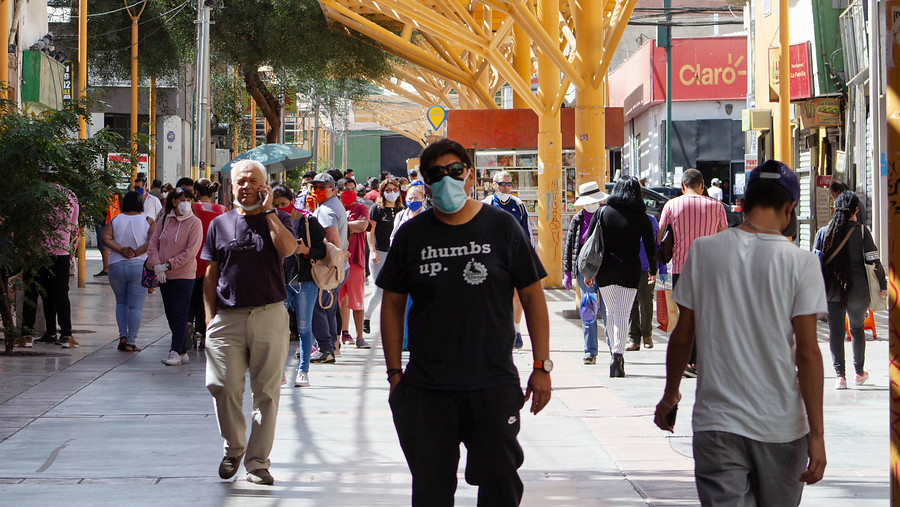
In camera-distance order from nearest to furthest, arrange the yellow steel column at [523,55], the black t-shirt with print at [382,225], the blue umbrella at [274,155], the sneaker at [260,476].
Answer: the sneaker at [260,476] < the black t-shirt with print at [382,225] < the blue umbrella at [274,155] < the yellow steel column at [523,55]

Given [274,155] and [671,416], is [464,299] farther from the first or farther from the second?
[274,155]

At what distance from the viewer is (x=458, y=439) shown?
4391 millimetres

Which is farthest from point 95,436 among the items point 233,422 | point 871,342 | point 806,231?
point 806,231

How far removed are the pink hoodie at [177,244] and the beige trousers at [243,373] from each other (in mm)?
4964

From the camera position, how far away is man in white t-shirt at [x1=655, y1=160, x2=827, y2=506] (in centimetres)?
388

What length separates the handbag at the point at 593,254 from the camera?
10547 millimetres

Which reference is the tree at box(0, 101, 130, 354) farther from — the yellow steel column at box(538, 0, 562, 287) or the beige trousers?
the yellow steel column at box(538, 0, 562, 287)

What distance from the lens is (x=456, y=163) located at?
14.8 ft

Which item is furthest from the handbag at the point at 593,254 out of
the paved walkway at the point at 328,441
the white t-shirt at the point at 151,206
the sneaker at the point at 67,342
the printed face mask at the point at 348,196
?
the white t-shirt at the point at 151,206

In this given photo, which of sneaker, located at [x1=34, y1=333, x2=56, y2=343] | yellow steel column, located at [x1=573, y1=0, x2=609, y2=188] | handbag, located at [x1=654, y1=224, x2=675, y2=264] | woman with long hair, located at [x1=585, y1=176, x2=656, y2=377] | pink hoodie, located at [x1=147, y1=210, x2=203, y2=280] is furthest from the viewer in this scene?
yellow steel column, located at [x1=573, y1=0, x2=609, y2=188]

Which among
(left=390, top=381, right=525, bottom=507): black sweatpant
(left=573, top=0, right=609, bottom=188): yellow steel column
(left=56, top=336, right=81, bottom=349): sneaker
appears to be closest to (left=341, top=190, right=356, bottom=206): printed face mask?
(left=56, top=336, right=81, bottom=349): sneaker

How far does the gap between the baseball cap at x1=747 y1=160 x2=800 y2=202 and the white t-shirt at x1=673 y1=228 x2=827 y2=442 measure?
0.18 metres

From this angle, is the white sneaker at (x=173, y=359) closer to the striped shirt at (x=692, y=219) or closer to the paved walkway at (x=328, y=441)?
the paved walkway at (x=328, y=441)

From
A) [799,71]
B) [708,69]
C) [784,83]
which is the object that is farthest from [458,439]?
[708,69]
